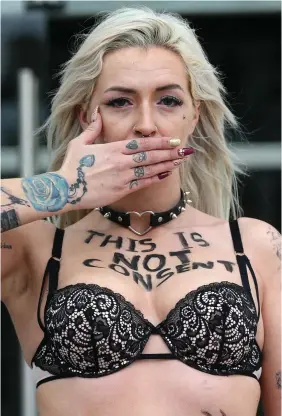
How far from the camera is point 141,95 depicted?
123 inches

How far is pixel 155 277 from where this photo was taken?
315 cm

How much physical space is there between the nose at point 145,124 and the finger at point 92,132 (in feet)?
0.43

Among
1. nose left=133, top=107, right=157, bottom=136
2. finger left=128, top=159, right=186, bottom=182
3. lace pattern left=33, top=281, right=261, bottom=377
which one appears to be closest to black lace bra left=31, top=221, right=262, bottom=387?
lace pattern left=33, top=281, right=261, bottom=377

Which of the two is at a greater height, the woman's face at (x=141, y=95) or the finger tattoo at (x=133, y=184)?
the woman's face at (x=141, y=95)

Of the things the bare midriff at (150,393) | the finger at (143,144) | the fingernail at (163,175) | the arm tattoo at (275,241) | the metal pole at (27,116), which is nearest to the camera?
the bare midriff at (150,393)

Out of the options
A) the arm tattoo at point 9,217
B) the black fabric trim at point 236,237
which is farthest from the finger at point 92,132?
the black fabric trim at point 236,237

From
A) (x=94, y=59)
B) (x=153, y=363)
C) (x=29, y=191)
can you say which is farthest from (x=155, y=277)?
(x=94, y=59)

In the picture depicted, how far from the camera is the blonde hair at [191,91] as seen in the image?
3.25 m

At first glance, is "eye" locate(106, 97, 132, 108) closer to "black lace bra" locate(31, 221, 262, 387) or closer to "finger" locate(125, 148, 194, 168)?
"finger" locate(125, 148, 194, 168)

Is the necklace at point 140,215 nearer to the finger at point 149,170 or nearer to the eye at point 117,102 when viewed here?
the finger at point 149,170

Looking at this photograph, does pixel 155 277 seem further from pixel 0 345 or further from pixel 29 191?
pixel 0 345

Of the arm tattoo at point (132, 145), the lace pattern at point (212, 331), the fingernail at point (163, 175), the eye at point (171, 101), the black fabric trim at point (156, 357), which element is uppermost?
the eye at point (171, 101)

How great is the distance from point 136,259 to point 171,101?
0.54m

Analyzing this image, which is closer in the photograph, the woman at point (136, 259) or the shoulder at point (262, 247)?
the woman at point (136, 259)
